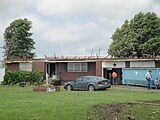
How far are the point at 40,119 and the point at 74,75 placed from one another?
2988 centimetres

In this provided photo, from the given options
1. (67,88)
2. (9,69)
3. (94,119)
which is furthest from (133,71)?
(94,119)

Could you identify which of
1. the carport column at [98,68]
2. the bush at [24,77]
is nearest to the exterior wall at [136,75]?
the carport column at [98,68]

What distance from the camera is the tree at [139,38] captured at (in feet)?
144

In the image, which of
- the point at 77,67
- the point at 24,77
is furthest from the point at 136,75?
the point at 24,77

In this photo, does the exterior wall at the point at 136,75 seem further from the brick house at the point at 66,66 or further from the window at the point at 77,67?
the window at the point at 77,67

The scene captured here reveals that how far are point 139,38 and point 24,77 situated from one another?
1802 centimetres

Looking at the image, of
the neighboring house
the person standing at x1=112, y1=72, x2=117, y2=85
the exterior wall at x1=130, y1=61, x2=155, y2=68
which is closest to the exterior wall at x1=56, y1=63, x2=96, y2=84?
the neighboring house

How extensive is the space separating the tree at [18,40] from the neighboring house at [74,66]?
276 inches

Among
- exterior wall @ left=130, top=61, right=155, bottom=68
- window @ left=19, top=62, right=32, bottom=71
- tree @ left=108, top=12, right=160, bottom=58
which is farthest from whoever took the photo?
tree @ left=108, top=12, right=160, bottom=58

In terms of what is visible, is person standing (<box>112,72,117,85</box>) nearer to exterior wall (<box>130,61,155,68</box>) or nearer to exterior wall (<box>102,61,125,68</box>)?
exterior wall (<box>102,61,125,68</box>)

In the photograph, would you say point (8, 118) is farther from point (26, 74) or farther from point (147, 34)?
point (147, 34)

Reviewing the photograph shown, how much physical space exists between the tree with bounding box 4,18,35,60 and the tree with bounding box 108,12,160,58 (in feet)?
43.7

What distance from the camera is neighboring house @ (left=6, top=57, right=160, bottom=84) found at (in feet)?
125

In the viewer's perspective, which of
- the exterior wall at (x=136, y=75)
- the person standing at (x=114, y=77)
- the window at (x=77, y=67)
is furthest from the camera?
the window at (x=77, y=67)
